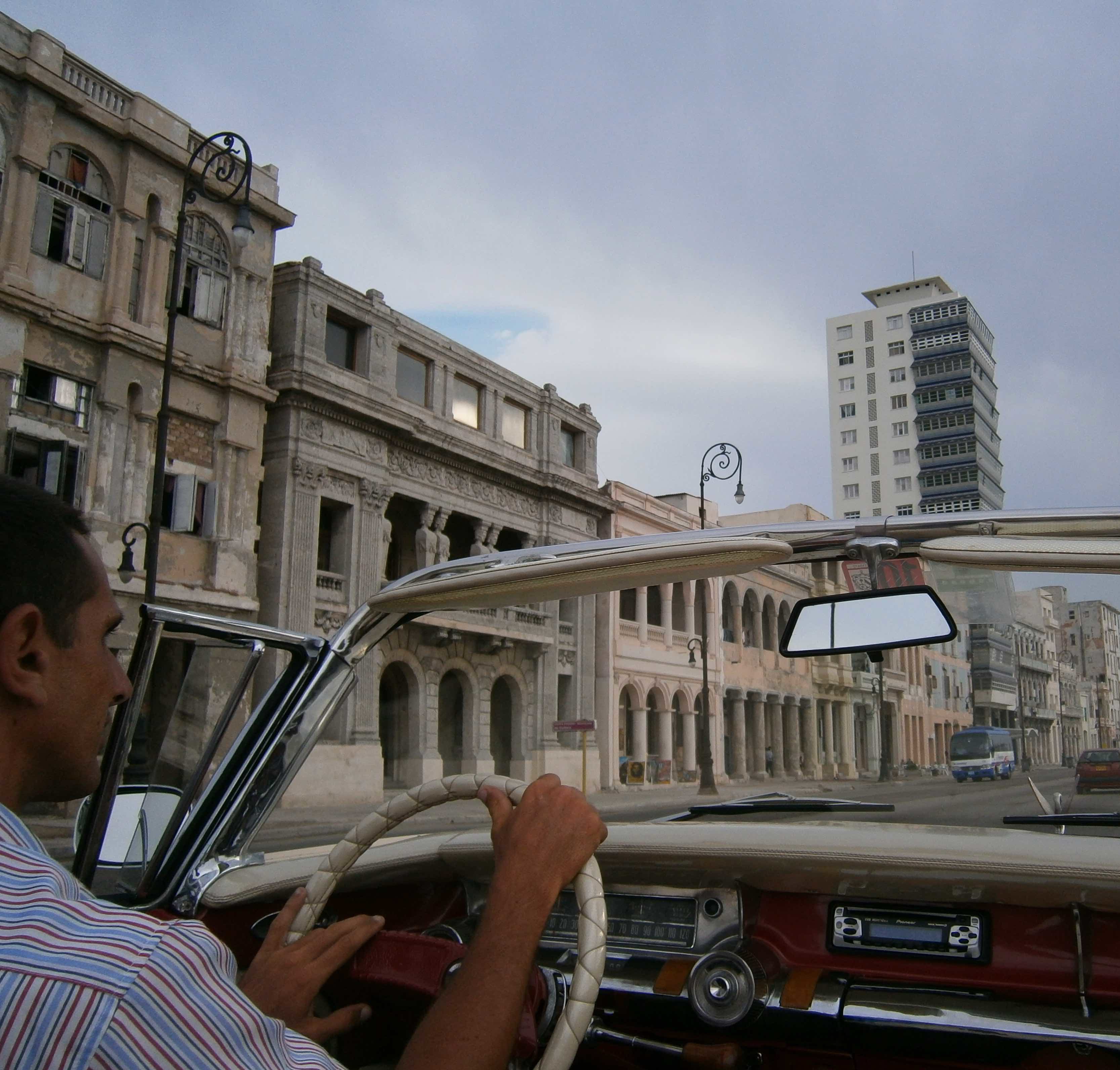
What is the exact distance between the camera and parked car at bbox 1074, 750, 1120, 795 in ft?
7.28

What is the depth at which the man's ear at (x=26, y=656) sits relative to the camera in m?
1.11

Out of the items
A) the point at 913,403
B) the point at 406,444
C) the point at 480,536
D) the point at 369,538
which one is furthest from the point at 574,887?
the point at 913,403

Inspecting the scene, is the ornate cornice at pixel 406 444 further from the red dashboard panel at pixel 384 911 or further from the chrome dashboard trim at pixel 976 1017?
the chrome dashboard trim at pixel 976 1017

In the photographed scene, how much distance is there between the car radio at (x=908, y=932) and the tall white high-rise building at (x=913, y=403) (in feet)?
240

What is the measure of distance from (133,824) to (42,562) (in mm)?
1722

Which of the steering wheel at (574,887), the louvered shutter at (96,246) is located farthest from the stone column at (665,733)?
the louvered shutter at (96,246)

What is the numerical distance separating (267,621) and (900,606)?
19597 millimetres

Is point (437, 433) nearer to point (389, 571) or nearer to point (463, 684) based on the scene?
point (389, 571)

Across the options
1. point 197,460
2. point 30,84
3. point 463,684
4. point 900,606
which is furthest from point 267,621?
point 900,606

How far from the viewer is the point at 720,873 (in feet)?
6.82

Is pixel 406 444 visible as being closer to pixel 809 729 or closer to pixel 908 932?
pixel 809 729

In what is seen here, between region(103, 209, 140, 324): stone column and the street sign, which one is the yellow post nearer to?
the street sign

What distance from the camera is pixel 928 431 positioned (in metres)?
75.0

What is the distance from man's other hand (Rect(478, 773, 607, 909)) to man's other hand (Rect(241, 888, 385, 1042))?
0.43 m
